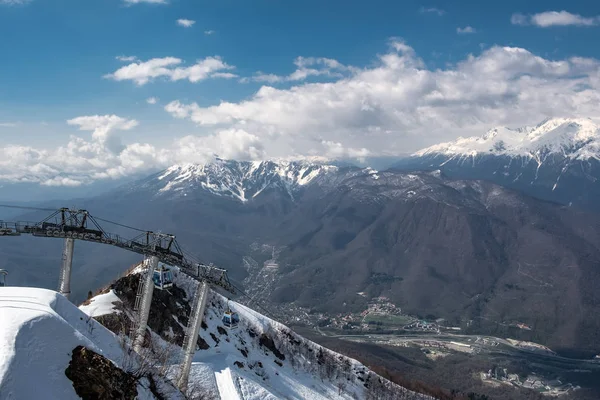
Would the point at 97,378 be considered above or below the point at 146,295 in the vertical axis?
above

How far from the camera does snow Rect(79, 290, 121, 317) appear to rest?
58.5 meters

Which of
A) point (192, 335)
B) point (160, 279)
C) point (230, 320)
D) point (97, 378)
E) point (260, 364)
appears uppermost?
point (97, 378)

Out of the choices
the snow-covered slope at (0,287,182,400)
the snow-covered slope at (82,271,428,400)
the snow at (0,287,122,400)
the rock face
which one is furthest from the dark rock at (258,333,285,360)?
the rock face

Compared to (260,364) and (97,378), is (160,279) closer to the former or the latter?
(97,378)

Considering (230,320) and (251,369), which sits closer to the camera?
(230,320)

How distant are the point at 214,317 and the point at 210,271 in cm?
3553

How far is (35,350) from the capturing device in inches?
756

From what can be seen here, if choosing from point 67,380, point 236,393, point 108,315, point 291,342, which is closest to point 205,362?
point 236,393

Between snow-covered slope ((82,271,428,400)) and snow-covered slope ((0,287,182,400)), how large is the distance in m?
34.6

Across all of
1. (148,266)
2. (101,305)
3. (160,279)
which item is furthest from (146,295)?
(101,305)

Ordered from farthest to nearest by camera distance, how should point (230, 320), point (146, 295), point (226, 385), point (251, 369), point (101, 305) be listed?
point (251, 369), point (230, 320), point (101, 305), point (226, 385), point (146, 295)

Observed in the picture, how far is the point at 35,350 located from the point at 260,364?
66992 mm

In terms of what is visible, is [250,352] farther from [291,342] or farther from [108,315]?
[108,315]

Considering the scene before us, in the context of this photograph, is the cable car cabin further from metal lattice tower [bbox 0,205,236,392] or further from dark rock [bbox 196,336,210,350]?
metal lattice tower [bbox 0,205,236,392]
